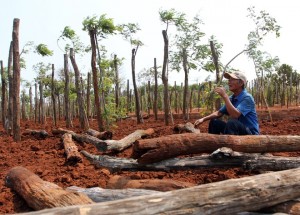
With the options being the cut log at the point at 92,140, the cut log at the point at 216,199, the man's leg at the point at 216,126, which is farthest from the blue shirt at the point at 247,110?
the cut log at the point at 92,140

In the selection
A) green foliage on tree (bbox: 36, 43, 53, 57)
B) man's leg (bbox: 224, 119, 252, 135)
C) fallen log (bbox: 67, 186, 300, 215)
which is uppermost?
green foliage on tree (bbox: 36, 43, 53, 57)

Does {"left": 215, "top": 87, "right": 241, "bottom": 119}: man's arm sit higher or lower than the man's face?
lower

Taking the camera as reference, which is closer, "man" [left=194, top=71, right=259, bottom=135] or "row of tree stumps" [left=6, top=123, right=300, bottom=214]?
"row of tree stumps" [left=6, top=123, right=300, bottom=214]

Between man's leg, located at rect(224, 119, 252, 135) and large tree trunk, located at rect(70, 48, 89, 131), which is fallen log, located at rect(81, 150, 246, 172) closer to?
man's leg, located at rect(224, 119, 252, 135)

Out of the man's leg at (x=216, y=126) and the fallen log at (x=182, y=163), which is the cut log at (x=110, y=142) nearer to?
the fallen log at (x=182, y=163)

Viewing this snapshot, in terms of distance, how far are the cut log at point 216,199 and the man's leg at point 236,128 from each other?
1.90 meters

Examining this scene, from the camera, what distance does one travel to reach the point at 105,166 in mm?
5438

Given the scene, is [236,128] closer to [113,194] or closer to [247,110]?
[247,110]

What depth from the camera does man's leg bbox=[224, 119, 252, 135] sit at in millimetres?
5457

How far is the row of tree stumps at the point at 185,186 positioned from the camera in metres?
2.74

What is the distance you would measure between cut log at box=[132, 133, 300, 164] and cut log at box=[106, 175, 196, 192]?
613mm

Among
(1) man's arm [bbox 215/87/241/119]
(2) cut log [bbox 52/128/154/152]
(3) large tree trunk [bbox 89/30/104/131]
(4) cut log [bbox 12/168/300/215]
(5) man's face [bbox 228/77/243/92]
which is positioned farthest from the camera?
(3) large tree trunk [bbox 89/30/104/131]

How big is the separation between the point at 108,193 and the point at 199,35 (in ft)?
47.5

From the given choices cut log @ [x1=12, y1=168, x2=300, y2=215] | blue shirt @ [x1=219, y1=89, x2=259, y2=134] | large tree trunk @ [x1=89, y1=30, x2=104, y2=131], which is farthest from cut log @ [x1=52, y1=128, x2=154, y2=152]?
cut log @ [x1=12, y1=168, x2=300, y2=215]
